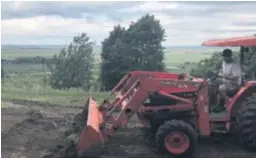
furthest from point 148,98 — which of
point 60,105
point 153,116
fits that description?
point 60,105

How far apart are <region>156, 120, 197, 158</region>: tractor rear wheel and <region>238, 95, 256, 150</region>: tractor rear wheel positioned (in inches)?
33.0

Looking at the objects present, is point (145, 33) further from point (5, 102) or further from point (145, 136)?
point (145, 136)

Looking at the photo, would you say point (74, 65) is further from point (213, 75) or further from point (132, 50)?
point (213, 75)

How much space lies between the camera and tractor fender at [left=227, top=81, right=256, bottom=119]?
9.12 m

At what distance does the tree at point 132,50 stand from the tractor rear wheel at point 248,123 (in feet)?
74.2

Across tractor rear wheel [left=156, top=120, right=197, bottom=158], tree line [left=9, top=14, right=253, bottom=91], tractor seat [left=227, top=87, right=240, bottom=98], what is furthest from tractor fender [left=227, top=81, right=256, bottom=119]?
tree line [left=9, top=14, right=253, bottom=91]

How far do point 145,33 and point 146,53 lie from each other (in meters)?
1.82

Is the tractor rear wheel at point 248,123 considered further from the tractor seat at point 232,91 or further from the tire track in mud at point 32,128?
A: the tire track in mud at point 32,128

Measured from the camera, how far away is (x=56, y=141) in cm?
996

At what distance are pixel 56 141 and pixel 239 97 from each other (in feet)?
11.3

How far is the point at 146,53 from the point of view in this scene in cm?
3494

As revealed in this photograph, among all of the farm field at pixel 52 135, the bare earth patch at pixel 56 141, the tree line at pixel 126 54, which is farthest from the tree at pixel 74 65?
the bare earth patch at pixel 56 141

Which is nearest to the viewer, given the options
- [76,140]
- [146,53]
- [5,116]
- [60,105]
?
[76,140]

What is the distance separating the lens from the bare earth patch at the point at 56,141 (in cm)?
893
